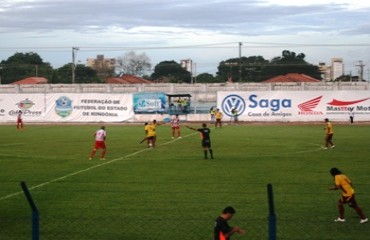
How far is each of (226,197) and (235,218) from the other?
9.85 ft

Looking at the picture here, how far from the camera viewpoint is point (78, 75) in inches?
5463

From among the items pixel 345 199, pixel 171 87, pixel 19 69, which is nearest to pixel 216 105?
pixel 171 87

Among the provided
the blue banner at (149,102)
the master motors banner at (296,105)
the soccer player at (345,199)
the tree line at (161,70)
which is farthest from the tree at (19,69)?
the soccer player at (345,199)

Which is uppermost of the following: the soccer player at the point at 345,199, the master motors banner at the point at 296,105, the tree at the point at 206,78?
the tree at the point at 206,78

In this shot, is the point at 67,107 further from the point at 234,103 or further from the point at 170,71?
the point at 170,71

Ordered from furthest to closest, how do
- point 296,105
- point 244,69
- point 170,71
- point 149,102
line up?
point 170,71 → point 244,69 → point 149,102 → point 296,105

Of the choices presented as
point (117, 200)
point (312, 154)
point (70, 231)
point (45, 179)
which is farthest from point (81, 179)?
point (312, 154)

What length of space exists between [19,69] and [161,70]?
110ft

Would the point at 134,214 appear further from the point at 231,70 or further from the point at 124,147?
the point at 231,70

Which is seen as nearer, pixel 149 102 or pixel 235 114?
pixel 235 114

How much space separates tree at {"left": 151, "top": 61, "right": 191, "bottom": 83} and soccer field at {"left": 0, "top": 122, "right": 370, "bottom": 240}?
114379 mm

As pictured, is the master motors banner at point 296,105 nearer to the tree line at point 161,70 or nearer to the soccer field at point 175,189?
the soccer field at point 175,189

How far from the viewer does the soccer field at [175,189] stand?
14.4m

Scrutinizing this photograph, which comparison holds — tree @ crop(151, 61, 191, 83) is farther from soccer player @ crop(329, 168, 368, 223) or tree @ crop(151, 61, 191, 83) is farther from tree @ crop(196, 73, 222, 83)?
soccer player @ crop(329, 168, 368, 223)
